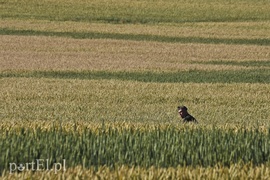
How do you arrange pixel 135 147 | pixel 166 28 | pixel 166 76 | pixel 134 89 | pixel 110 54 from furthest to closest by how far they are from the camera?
pixel 166 28 → pixel 110 54 → pixel 166 76 → pixel 134 89 → pixel 135 147

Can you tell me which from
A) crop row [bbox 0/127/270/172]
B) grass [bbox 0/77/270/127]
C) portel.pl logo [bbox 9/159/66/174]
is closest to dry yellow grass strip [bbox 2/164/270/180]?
portel.pl logo [bbox 9/159/66/174]

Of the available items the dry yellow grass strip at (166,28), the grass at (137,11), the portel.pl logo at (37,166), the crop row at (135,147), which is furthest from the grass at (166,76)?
the grass at (137,11)

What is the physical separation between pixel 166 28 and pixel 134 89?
24542 mm

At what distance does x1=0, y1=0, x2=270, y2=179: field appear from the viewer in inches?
389

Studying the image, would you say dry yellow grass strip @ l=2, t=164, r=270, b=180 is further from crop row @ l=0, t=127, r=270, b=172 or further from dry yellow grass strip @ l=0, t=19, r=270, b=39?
dry yellow grass strip @ l=0, t=19, r=270, b=39

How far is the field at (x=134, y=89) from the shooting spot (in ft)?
32.4

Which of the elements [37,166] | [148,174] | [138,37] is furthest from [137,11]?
[148,174]

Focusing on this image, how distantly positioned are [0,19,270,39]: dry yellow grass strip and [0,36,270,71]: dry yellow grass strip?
14.9 feet

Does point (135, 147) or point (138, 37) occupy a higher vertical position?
point (138, 37)

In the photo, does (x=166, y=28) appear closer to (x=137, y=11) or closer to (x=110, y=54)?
(x=137, y=11)

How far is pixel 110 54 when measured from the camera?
34.5m

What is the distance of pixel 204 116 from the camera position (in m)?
17.5

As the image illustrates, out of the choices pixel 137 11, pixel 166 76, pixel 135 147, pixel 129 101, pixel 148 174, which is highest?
pixel 137 11

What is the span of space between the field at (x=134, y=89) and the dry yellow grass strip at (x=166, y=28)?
69 millimetres
